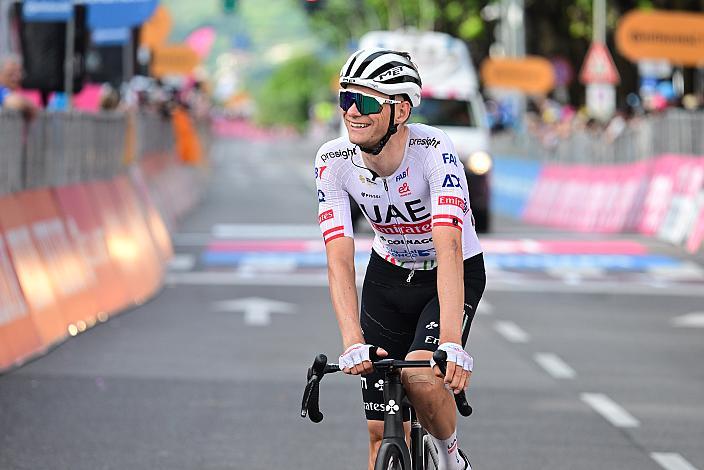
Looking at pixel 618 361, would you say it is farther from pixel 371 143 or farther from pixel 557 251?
pixel 557 251

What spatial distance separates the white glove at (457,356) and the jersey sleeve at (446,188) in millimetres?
546

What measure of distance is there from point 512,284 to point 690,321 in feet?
11.9

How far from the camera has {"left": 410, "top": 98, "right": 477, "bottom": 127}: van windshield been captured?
27172mm

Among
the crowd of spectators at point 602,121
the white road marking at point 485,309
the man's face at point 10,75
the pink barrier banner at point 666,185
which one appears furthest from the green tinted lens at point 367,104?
the crowd of spectators at point 602,121

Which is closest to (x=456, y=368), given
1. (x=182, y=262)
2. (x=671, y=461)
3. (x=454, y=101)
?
(x=671, y=461)

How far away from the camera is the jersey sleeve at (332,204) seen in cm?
642

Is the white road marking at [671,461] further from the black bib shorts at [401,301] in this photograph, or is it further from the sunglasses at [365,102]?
the sunglasses at [365,102]

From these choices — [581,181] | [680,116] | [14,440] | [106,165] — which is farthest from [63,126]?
[581,181]

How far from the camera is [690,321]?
15930 millimetres

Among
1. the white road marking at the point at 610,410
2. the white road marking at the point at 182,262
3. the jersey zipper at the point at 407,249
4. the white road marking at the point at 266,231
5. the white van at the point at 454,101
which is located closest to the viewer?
the jersey zipper at the point at 407,249

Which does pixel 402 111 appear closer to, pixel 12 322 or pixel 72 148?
pixel 12 322

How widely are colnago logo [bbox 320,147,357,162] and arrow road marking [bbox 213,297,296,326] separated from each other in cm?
893

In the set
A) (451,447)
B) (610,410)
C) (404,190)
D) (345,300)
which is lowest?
(610,410)

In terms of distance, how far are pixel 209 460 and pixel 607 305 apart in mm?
8933
